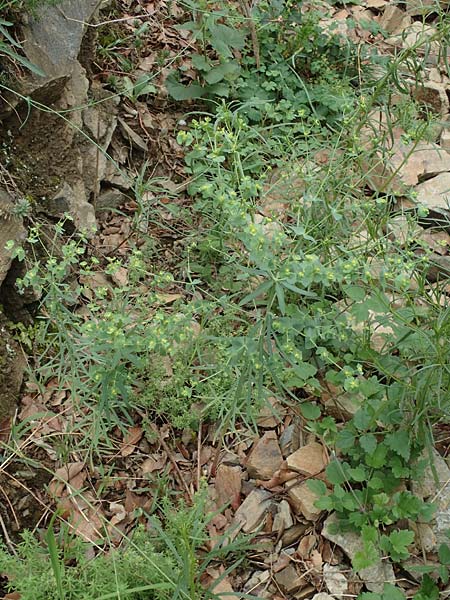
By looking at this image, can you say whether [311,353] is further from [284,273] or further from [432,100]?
[432,100]

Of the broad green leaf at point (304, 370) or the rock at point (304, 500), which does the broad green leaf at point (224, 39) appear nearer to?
the broad green leaf at point (304, 370)

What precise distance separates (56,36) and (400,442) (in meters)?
2.10

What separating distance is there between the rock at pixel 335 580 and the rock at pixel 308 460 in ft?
1.04

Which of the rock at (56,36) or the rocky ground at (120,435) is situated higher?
the rock at (56,36)

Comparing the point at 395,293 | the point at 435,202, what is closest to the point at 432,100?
the point at 435,202

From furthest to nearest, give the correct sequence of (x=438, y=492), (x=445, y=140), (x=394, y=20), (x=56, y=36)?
(x=394, y=20), (x=445, y=140), (x=56, y=36), (x=438, y=492)

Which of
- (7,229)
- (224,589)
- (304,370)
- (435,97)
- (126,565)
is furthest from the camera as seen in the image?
(435,97)

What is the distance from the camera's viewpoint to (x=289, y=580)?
229cm

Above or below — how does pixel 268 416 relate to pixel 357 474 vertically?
below

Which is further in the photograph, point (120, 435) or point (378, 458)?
point (120, 435)

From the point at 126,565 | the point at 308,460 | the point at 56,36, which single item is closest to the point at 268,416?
the point at 308,460

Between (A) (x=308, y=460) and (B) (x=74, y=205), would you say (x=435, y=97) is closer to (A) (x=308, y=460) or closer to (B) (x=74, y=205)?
(B) (x=74, y=205)

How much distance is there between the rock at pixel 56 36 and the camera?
9.22 feet

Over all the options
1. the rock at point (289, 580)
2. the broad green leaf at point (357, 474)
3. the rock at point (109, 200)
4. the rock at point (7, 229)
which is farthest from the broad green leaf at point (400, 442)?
the rock at point (109, 200)
